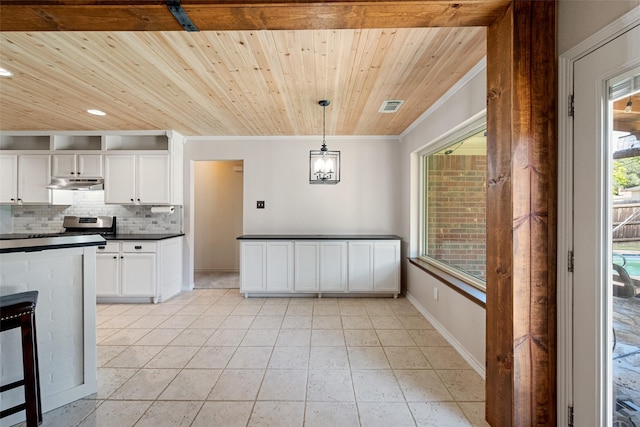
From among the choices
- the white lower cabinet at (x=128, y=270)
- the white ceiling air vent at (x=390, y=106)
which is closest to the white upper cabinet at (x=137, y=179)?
the white lower cabinet at (x=128, y=270)

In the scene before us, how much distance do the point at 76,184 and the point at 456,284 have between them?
5.04 m

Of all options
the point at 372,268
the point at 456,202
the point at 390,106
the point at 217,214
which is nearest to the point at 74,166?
the point at 217,214

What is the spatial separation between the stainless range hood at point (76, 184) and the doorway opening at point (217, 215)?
68.1 inches

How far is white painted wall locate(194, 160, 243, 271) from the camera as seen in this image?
537 cm

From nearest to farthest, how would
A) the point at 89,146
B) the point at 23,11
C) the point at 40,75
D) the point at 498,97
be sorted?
the point at 23,11 < the point at 498,97 < the point at 40,75 < the point at 89,146

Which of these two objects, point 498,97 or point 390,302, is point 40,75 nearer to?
point 498,97

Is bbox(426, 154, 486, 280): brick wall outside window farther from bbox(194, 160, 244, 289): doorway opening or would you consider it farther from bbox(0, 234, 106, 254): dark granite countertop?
bbox(194, 160, 244, 289): doorway opening

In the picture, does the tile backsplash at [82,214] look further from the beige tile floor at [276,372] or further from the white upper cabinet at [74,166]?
the beige tile floor at [276,372]

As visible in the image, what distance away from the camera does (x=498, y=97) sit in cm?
139

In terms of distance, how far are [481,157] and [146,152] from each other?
422cm

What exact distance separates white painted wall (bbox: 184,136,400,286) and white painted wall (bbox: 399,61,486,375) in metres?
0.29

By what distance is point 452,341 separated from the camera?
2469mm

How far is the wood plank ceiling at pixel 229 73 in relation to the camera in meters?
1.76

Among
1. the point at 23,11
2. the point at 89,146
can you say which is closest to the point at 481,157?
the point at 23,11
